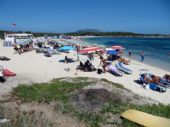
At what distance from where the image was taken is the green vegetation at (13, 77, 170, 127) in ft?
32.2

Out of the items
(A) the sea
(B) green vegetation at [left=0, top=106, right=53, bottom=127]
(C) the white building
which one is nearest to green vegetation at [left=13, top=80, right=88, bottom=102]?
(B) green vegetation at [left=0, top=106, right=53, bottom=127]

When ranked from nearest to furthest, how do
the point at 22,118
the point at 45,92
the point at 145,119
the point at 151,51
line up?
the point at 145,119, the point at 22,118, the point at 45,92, the point at 151,51

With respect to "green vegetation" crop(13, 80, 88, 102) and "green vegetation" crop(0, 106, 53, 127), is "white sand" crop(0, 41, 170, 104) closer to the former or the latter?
"green vegetation" crop(13, 80, 88, 102)

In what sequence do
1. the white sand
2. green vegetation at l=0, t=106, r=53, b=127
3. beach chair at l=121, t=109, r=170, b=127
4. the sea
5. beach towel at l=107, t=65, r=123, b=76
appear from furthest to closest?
the sea < beach towel at l=107, t=65, r=123, b=76 < the white sand < green vegetation at l=0, t=106, r=53, b=127 < beach chair at l=121, t=109, r=170, b=127

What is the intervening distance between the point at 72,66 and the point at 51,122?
51.8ft

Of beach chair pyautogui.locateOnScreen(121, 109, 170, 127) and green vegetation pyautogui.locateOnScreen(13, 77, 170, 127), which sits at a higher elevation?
beach chair pyautogui.locateOnScreen(121, 109, 170, 127)

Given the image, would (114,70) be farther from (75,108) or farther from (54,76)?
(75,108)

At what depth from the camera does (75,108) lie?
1088 centimetres

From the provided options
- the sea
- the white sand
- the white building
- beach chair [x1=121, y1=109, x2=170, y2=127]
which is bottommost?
the sea

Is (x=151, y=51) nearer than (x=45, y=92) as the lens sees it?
No

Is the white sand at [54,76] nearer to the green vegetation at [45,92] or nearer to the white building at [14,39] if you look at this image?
the green vegetation at [45,92]

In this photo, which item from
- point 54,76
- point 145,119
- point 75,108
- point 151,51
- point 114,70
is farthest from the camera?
point 151,51

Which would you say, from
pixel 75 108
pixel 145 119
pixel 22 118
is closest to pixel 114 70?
pixel 75 108

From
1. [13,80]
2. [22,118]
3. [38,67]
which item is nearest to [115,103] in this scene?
[22,118]
